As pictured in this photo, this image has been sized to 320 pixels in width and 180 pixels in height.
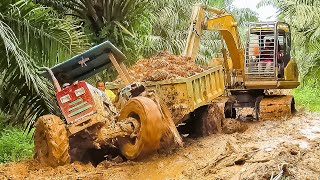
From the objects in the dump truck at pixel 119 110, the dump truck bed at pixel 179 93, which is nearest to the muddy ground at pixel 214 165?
the dump truck at pixel 119 110

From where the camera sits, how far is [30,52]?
9844 millimetres

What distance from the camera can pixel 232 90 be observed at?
621 inches

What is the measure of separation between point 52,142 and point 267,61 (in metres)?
8.73

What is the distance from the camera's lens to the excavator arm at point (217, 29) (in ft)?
42.7

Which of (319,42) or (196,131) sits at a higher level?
(319,42)

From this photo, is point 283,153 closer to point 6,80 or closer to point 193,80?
point 193,80

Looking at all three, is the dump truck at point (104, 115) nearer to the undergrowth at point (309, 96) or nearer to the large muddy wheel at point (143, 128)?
the large muddy wheel at point (143, 128)

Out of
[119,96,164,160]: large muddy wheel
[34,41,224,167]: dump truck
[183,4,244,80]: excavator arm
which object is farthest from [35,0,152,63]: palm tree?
[119,96,164,160]: large muddy wheel

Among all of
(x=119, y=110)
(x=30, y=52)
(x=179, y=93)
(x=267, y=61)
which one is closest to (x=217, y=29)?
(x=267, y=61)

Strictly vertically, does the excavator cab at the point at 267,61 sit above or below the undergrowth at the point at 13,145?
above

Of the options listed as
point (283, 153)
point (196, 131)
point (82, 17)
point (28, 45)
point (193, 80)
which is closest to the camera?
point (283, 153)

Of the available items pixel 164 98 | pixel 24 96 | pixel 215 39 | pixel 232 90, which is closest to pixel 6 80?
pixel 24 96

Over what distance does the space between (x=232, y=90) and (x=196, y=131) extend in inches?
147

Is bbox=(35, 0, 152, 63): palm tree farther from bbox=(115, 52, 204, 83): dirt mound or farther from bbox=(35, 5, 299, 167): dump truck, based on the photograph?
bbox=(115, 52, 204, 83): dirt mound
